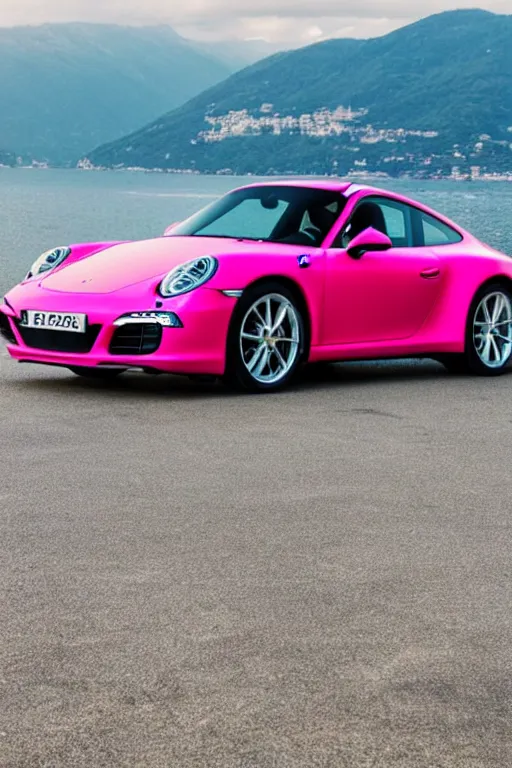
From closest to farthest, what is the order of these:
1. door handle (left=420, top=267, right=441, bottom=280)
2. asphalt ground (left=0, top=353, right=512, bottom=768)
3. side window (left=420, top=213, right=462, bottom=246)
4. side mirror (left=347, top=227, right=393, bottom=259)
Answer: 1. asphalt ground (left=0, top=353, right=512, bottom=768)
2. side mirror (left=347, top=227, right=393, bottom=259)
3. door handle (left=420, top=267, right=441, bottom=280)
4. side window (left=420, top=213, right=462, bottom=246)

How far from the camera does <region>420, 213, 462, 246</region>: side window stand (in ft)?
30.7

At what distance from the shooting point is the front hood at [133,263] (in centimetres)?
804

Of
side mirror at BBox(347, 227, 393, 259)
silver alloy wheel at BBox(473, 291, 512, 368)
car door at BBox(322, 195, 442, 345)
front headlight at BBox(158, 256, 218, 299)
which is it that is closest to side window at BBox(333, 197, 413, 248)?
car door at BBox(322, 195, 442, 345)

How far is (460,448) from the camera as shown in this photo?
6445mm

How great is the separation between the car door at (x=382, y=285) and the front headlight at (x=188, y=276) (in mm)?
900

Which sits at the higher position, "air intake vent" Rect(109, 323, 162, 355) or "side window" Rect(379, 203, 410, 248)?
"side window" Rect(379, 203, 410, 248)

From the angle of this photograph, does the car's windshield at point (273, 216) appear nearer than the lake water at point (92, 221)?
Yes

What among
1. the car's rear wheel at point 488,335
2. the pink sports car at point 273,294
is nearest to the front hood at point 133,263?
the pink sports car at point 273,294

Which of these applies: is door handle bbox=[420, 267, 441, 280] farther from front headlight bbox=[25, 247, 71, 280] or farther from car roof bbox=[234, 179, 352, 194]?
front headlight bbox=[25, 247, 71, 280]

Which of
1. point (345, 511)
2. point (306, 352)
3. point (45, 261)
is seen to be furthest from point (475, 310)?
point (345, 511)

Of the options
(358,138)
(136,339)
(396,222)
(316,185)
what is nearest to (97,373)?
(136,339)

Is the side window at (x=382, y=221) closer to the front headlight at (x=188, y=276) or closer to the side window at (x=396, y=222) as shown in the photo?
the side window at (x=396, y=222)

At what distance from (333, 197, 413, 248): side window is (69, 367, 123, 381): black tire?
1694 millimetres

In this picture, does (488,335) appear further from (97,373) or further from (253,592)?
(253,592)
